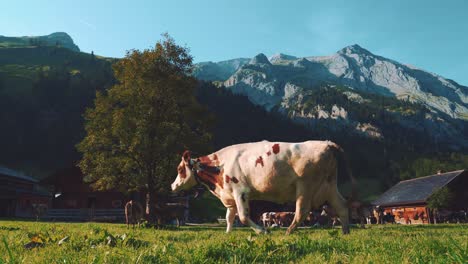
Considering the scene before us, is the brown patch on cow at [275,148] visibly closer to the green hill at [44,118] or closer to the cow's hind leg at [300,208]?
the cow's hind leg at [300,208]

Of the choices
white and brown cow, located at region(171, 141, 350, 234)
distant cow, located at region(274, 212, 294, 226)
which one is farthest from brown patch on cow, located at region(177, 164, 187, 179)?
distant cow, located at region(274, 212, 294, 226)

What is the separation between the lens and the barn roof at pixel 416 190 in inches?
1921

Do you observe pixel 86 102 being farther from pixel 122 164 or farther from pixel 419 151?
pixel 419 151

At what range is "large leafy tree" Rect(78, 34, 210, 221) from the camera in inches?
1109

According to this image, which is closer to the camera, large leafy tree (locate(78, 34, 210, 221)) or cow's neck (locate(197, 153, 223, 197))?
cow's neck (locate(197, 153, 223, 197))

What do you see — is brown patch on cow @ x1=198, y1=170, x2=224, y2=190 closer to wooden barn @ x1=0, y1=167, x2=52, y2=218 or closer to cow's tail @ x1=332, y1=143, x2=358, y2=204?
cow's tail @ x1=332, y1=143, x2=358, y2=204

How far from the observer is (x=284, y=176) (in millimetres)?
9828

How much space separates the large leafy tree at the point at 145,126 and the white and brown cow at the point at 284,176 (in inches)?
686

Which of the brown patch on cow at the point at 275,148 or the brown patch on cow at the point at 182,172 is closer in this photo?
the brown patch on cow at the point at 275,148

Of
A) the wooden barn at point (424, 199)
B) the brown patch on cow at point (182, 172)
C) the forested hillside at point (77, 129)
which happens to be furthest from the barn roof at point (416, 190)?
the forested hillside at point (77, 129)

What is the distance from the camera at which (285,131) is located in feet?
519

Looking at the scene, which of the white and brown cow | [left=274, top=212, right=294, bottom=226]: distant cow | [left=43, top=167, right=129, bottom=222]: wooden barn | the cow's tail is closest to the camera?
the white and brown cow

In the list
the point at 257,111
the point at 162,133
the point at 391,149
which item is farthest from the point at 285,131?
the point at 162,133

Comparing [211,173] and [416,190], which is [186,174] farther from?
[416,190]
